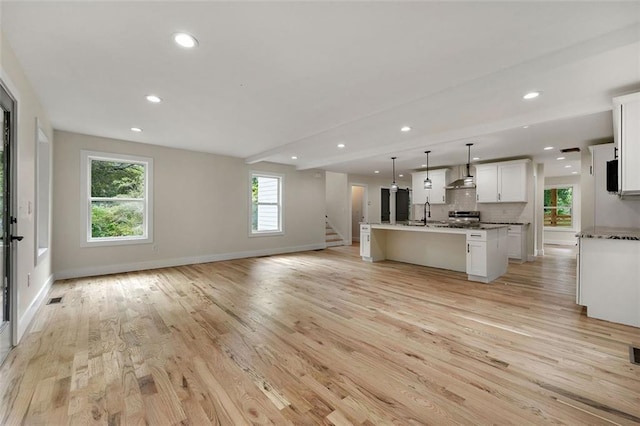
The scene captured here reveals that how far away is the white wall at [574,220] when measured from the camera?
29.4 ft

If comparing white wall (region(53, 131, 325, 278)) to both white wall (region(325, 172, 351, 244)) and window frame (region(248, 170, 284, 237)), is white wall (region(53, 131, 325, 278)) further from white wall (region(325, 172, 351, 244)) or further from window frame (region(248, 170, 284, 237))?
white wall (region(325, 172, 351, 244))

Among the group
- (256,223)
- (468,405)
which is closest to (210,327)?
(468,405)

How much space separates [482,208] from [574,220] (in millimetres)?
4380

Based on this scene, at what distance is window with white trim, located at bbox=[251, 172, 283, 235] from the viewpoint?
742cm

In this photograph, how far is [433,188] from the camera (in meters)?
7.73

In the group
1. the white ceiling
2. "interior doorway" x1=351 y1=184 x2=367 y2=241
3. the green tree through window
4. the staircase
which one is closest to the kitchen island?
the white ceiling

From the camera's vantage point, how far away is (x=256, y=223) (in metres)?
7.31

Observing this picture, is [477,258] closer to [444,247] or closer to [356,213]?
[444,247]

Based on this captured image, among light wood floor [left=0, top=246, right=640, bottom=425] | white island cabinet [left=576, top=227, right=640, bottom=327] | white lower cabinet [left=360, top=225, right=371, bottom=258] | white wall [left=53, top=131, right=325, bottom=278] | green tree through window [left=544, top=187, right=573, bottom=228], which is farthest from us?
green tree through window [left=544, top=187, right=573, bottom=228]

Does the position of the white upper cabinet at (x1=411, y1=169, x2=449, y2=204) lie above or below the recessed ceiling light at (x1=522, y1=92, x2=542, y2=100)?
below

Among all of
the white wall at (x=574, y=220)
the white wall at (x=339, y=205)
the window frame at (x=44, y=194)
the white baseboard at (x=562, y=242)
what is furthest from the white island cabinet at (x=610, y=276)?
the white baseboard at (x=562, y=242)

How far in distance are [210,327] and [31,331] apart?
1686mm

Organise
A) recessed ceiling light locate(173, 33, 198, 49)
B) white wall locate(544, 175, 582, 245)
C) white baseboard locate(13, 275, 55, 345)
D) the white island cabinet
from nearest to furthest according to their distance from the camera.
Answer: recessed ceiling light locate(173, 33, 198, 49) < white baseboard locate(13, 275, 55, 345) < the white island cabinet < white wall locate(544, 175, 582, 245)

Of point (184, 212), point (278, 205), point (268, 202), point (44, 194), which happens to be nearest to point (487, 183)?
point (278, 205)
